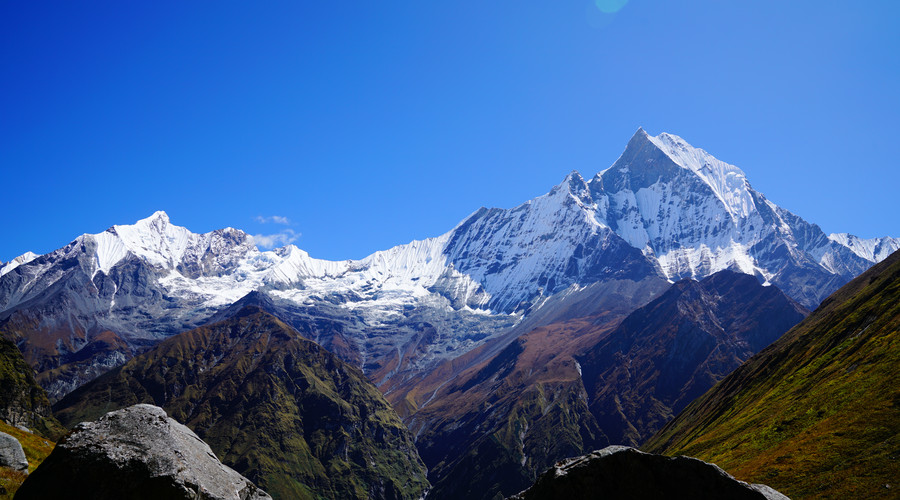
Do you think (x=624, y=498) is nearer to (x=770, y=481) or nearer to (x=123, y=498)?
(x=123, y=498)

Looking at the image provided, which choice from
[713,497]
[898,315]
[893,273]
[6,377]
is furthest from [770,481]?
[6,377]

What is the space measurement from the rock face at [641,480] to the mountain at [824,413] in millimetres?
37212

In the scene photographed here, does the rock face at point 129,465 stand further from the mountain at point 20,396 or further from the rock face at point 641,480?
the mountain at point 20,396

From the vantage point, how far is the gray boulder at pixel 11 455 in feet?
110

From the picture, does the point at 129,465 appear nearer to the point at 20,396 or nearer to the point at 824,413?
the point at 824,413

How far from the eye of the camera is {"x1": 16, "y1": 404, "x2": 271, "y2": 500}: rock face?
22.4 meters

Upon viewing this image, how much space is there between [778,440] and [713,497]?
292ft

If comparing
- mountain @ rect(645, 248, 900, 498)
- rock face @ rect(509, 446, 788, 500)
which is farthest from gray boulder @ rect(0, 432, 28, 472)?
mountain @ rect(645, 248, 900, 498)

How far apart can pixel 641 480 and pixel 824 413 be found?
8804 cm

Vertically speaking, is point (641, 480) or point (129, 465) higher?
point (129, 465)

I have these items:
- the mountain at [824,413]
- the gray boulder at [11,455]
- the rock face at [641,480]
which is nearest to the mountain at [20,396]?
the gray boulder at [11,455]

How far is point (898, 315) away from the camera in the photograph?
118 m

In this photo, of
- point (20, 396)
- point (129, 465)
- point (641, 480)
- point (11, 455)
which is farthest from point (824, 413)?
point (20, 396)

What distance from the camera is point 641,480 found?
23.8 meters
